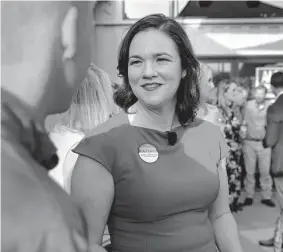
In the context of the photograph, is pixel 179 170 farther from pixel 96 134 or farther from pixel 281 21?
pixel 281 21

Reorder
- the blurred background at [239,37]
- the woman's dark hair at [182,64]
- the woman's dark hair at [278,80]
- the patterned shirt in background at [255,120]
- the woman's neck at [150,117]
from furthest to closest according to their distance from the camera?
the blurred background at [239,37] → the patterned shirt in background at [255,120] → the woman's dark hair at [278,80] → the woman's neck at [150,117] → the woman's dark hair at [182,64]

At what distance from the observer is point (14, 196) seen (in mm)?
337

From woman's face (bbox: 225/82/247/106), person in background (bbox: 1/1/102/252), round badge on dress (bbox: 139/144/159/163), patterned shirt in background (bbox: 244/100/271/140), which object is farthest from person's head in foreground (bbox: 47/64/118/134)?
patterned shirt in background (bbox: 244/100/271/140)

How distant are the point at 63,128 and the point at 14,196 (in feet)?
0.50

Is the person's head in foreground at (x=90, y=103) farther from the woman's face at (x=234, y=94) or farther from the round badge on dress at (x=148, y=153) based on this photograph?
the woman's face at (x=234, y=94)

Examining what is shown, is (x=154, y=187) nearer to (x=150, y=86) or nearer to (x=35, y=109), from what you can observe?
(x=150, y=86)

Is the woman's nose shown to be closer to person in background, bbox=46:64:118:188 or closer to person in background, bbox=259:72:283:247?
person in background, bbox=46:64:118:188

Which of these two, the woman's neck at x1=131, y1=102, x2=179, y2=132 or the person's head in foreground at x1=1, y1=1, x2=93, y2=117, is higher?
the person's head in foreground at x1=1, y1=1, x2=93, y2=117

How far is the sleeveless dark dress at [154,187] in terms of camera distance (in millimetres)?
812

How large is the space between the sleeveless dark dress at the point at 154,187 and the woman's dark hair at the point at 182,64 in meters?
0.09

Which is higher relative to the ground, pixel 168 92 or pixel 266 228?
pixel 168 92

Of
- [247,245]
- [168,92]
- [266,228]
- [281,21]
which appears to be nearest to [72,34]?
[168,92]

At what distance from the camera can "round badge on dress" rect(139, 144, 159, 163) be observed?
826 millimetres

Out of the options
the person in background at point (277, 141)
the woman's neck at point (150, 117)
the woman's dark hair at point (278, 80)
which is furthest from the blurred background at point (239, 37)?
the woman's neck at point (150, 117)
